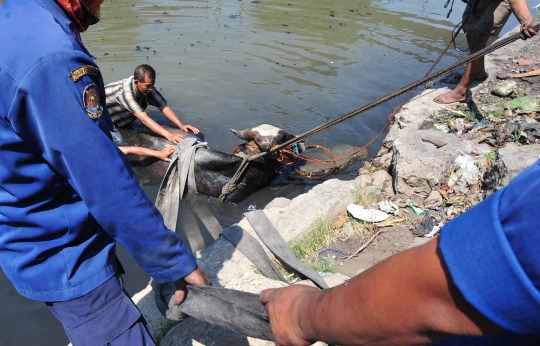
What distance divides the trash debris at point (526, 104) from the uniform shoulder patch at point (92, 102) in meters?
4.55

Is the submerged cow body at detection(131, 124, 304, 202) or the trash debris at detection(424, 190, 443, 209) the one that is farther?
the submerged cow body at detection(131, 124, 304, 202)

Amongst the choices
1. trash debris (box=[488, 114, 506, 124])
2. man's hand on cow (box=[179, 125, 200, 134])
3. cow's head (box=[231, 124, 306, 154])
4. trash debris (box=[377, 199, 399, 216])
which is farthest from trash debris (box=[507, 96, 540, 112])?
man's hand on cow (box=[179, 125, 200, 134])

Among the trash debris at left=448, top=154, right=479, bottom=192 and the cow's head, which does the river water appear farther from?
the trash debris at left=448, top=154, right=479, bottom=192

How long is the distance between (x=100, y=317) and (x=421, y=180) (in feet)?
9.58

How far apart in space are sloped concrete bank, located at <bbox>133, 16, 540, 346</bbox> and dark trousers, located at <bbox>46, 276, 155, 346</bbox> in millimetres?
758

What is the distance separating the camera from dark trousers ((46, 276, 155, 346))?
61.0 inches

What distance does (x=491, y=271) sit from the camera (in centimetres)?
68

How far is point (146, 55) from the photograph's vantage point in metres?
8.30

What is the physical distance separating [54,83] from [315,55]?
834cm

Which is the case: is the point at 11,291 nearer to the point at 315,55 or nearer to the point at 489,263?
the point at 489,263

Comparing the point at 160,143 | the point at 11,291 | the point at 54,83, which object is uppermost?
the point at 54,83

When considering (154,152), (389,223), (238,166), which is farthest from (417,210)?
(154,152)

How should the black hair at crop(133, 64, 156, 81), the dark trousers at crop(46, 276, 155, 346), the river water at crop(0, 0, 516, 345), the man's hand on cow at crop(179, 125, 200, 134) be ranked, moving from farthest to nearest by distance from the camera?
the man's hand on cow at crop(179, 125, 200, 134), the black hair at crop(133, 64, 156, 81), the river water at crop(0, 0, 516, 345), the dark trousers at crop(46, 276, 155, 346)

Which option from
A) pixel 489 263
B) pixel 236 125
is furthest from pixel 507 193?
pixel 236 125
